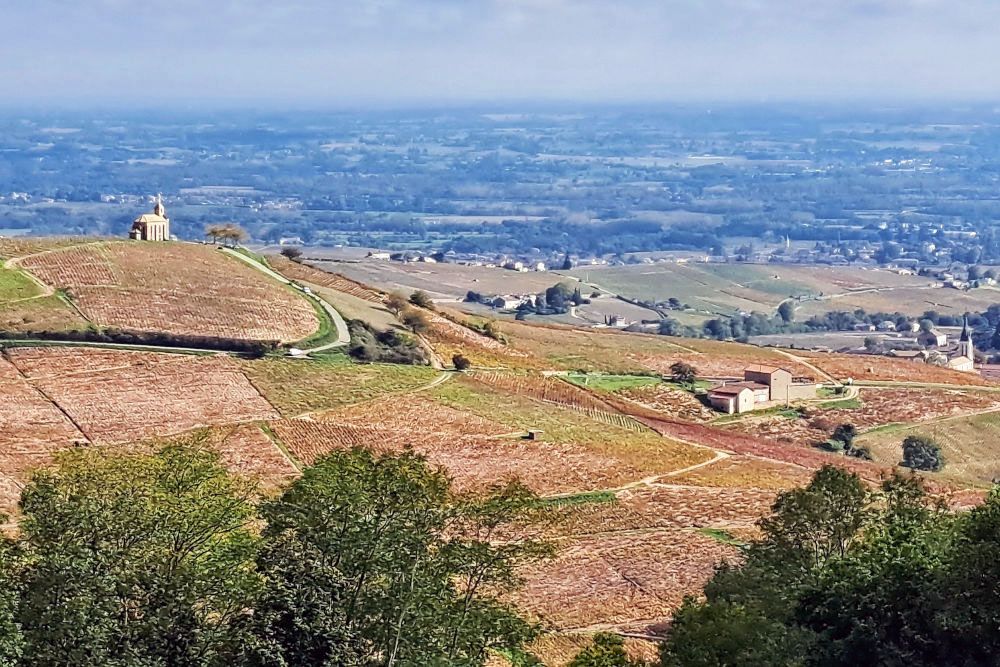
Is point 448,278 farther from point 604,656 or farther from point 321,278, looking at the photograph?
point 604,656

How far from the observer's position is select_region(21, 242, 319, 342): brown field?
66.0 metres

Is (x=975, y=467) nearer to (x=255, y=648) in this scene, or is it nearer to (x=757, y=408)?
(x=757, y=408)

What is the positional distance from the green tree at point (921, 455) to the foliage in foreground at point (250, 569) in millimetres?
41085

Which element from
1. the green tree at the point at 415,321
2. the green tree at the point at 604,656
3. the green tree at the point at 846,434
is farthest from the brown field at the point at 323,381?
the green tree at the point at 604,656

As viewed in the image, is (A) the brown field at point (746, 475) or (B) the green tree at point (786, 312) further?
(B) the green tree at point (786, 312)

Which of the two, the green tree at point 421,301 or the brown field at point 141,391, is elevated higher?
the brown field at point 141,391

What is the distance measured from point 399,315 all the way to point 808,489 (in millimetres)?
44014

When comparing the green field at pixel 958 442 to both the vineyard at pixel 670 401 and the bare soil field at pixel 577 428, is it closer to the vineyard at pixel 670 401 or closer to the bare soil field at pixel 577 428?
the vineyard at pixel 670 401

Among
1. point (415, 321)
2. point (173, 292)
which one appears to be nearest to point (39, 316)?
point (173, 292)

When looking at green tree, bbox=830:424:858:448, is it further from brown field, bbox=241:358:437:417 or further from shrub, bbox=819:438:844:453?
brown field, bbox=241:358:437:417

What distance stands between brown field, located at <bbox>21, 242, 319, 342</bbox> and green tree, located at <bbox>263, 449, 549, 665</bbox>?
1393 inches

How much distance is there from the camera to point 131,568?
28672mm

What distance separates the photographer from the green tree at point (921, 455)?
227ft

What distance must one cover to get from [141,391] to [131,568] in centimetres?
2898
